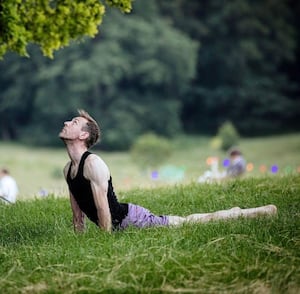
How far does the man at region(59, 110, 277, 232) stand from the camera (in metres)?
6.27

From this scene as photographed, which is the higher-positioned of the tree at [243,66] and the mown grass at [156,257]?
the tree at [243,66]

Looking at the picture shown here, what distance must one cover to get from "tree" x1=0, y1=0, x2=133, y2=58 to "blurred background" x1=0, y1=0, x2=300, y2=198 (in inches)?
1782

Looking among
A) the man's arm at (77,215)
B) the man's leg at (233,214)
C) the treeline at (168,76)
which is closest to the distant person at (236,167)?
Answer: the man's leg at (233,214)

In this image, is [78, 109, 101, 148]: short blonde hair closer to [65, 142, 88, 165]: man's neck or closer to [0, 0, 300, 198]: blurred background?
[65, 142, 88, 165]: man's neck

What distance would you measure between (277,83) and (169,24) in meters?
10.9

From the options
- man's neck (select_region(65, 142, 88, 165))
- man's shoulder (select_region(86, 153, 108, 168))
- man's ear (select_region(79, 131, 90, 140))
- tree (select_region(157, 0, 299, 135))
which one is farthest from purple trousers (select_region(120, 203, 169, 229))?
tree (select_region(157, 0, 299, 135))

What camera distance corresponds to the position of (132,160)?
4219 centimetres

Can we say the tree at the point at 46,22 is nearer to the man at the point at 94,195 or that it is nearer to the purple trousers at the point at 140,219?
the man at the point at 94,195

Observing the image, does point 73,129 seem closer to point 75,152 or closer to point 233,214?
point 75,152

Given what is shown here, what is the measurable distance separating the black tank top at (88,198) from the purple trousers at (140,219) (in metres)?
0.05

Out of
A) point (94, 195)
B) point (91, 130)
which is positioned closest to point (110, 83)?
point (91, 130)

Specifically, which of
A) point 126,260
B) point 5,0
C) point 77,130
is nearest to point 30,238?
point 77,130

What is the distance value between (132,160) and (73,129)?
3559 cm

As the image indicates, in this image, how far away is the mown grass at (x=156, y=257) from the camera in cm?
462
